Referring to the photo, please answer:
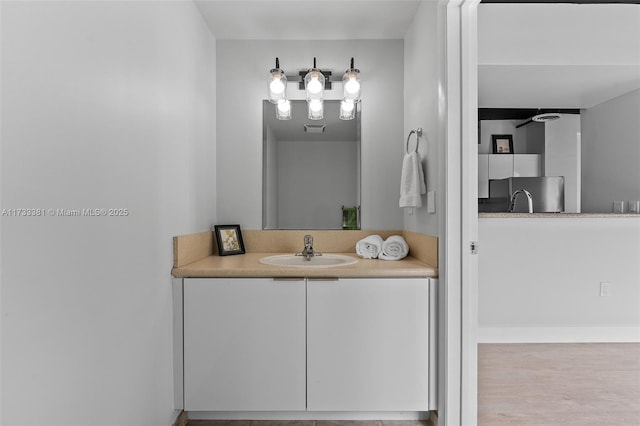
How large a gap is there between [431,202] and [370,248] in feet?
1.54

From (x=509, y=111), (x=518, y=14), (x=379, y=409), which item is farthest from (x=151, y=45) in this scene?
(x=509, y=111)

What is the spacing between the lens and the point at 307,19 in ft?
7.01

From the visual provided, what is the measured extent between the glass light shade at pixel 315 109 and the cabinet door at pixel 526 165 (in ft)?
11.4

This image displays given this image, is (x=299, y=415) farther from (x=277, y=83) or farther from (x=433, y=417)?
(x=277, y=83)

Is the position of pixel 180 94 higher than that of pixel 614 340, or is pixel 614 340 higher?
pixel 180 94

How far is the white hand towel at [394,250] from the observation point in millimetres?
2051

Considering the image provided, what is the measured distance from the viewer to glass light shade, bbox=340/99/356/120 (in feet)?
7.76

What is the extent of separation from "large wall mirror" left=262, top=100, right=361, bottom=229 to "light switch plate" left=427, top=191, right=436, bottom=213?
2.09 ft

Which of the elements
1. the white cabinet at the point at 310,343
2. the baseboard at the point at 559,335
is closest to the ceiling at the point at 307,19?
the white cabinet at the point at 310,343

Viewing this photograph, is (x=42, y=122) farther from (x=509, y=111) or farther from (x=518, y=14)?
(x=509, y=111)

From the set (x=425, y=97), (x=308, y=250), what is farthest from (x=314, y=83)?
(x=308, y=250)

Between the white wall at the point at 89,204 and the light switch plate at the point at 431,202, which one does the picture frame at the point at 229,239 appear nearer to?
the white wall at the point at 89,204

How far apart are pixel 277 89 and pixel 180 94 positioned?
65cm

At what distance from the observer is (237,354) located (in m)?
1.75
